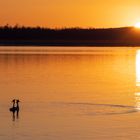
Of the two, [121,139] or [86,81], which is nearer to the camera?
[121,139]

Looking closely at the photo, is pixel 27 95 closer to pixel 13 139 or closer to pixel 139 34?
pixel 13 139

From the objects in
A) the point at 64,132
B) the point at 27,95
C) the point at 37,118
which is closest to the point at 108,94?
the point at 27,95

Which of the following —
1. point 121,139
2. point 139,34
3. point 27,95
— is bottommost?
point 121,139

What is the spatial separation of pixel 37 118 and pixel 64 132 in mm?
2602

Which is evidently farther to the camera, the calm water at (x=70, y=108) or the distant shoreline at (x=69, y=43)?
the distant shoreline at (x=69, y=43)

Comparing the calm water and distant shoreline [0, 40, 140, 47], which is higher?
distant shoreline [0, 40, 140, 47]

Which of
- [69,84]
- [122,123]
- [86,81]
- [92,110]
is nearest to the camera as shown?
[122,123]

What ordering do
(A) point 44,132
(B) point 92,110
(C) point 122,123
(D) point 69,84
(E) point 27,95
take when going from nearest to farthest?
(A) point 44,132, (C) point 122,123, (B) point 92,110, (E) point 27,95, (D) point 69,84

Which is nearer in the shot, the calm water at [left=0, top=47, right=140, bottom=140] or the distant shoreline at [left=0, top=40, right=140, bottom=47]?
the calm water at [left=0, top=47, right=140, bottom=140]

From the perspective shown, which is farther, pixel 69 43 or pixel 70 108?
pixel 69 43

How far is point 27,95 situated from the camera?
90.4 feet

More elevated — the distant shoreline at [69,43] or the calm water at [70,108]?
the distant shoreline at [69,43]

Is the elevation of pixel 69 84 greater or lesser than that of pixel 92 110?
greater

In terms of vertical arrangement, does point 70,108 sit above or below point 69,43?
below
